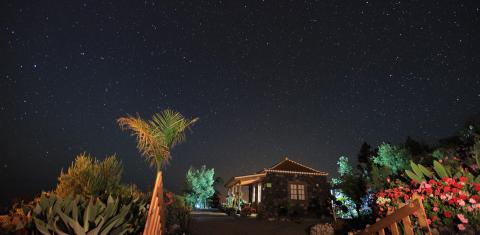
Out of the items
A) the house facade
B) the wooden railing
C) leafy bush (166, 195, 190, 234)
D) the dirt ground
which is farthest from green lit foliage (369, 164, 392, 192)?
the house facade

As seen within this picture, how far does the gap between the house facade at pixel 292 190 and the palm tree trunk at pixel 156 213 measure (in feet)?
52.1

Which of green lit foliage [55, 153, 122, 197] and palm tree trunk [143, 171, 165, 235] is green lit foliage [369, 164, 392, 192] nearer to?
palm tree trunk [143, 171, 165, 235]

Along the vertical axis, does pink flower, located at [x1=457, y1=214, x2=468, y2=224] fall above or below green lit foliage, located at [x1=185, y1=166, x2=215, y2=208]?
below

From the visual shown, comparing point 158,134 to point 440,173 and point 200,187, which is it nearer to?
point 440,173

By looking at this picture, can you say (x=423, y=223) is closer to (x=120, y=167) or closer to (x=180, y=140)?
(x=180, y=140)

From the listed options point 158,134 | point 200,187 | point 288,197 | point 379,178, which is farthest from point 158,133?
point 200,187

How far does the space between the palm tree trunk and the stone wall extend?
15865 millimetres

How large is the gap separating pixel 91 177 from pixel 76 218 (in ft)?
10.0

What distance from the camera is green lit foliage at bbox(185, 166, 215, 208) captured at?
39.6 metres

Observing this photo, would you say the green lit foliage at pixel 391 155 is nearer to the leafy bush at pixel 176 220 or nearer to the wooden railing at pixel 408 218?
the leafy bush at pixel 176 220

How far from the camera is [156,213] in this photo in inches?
184

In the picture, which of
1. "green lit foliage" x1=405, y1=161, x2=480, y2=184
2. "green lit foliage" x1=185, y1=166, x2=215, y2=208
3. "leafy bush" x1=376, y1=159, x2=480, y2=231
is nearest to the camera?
"leafy bush" x1=376, y1=159, x2=480, y2=231

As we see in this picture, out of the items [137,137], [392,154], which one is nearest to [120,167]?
[137,137]

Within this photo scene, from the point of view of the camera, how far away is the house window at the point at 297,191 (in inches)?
822
